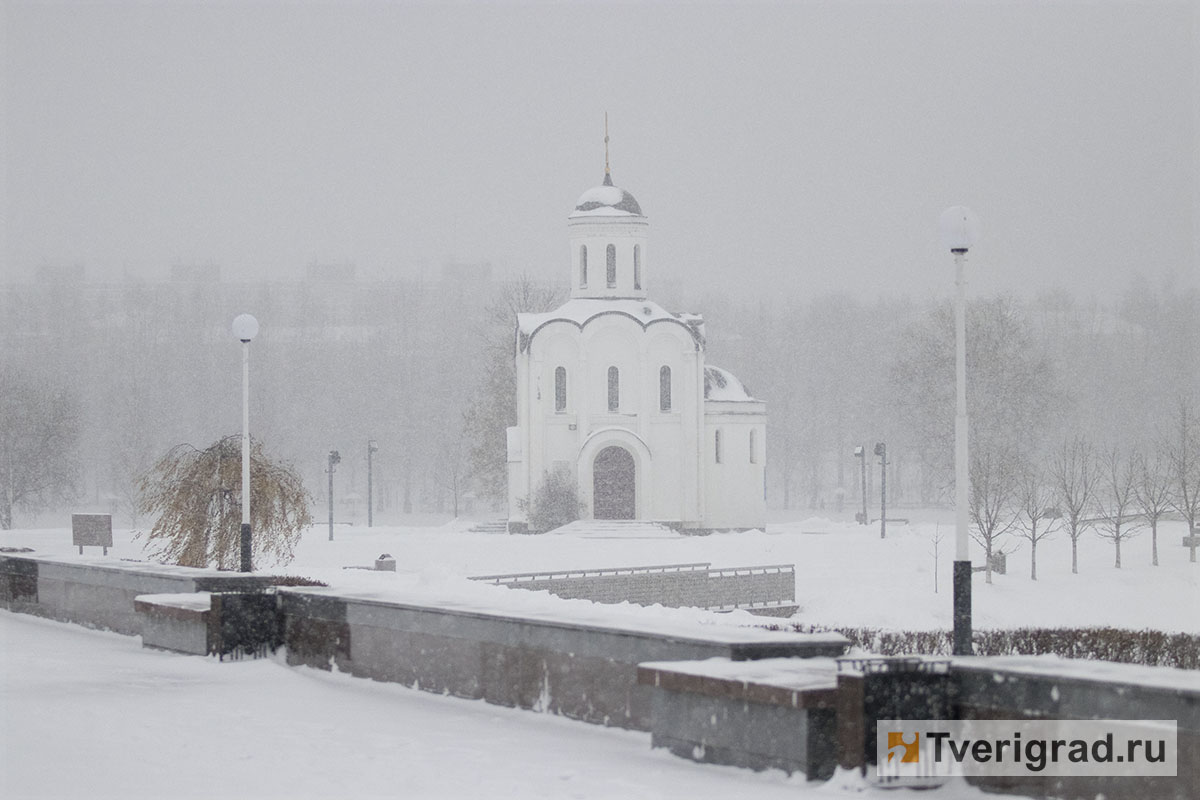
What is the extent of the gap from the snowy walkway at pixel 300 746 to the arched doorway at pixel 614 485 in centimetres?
4466

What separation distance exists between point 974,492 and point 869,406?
47036 millimetres

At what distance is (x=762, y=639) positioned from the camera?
1125cm

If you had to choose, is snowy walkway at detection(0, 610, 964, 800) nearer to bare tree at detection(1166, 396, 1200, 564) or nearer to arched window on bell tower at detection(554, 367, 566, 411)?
arched window on bell tower at detection(554, 367, 566, 411)

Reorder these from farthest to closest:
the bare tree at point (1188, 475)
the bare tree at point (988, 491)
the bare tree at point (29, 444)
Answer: the bare tree at point (29, 444) < the bare tree at point (1188, 475) < the bare tree at point (988, 491)

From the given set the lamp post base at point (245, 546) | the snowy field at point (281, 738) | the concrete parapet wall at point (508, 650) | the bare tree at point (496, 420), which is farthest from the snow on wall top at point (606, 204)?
the concrete parapet wall at point (508, 650)

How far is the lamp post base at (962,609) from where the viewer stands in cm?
1347

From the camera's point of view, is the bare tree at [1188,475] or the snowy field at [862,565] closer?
the snowy field at [862,565]

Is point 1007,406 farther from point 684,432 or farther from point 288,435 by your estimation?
point 288,435

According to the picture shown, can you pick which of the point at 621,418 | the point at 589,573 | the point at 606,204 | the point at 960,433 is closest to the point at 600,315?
the point at 621,418

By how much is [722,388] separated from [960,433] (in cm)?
5008

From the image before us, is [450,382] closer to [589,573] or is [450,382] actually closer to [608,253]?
[608,253]

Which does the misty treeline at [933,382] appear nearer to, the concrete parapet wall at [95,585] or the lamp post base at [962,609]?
the concrete parapet wall at [95,585]

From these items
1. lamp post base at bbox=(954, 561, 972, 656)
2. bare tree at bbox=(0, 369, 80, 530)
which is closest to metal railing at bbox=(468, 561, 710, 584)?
lamp post base at bbox=(954, 561, 972, 656)

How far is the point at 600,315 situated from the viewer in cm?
6047
